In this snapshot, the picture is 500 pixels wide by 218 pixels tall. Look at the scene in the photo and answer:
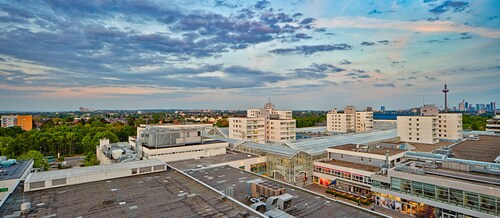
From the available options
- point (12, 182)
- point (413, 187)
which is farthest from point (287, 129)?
point (12, 182)

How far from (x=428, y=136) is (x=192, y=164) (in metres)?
58.5

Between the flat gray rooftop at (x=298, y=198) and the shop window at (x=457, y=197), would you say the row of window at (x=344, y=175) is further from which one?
the flat gray rooftop at (x=298, y=198)

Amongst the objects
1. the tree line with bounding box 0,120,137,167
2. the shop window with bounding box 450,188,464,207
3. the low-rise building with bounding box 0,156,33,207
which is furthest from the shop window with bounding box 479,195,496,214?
the tree line with bounding box 0,120,137,167

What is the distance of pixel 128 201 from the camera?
2164 centimetres

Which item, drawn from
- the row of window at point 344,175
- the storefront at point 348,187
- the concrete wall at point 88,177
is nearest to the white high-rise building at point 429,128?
the row of window at point 344,175

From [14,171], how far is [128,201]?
21921 millimetres

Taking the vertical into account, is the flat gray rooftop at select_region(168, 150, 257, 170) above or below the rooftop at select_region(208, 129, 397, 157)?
below

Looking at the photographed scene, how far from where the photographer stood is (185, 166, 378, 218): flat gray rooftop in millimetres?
20891

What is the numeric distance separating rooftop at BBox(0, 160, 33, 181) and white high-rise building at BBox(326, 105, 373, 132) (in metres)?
94.8

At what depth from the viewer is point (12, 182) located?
89.5ft

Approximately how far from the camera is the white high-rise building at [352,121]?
10112 centimetres

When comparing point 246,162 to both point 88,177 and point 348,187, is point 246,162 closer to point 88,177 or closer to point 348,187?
point 348,187

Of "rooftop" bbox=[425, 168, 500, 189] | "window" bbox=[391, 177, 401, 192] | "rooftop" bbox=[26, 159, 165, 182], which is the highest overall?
"rooftop" bbox=[26, 159, 165, 182]

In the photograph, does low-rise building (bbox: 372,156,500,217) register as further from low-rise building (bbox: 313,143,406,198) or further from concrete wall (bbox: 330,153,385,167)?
concrete wall (bbox: 330,153,385,167)
